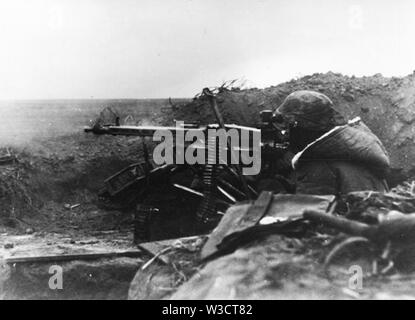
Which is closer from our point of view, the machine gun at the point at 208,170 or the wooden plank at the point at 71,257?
the wooden plank at the point at 71,257

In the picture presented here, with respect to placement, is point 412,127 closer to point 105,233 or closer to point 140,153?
point 140,153

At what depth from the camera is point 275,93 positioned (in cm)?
1203

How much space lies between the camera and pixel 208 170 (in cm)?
721

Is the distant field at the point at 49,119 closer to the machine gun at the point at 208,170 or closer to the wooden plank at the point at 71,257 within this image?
the machine gun at the point at 208,170

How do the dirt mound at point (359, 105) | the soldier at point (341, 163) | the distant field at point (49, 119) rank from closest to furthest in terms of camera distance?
the soldier at point (341, 163) < the dirt mound at point (359, 105) < the distant field at point (49, 119)

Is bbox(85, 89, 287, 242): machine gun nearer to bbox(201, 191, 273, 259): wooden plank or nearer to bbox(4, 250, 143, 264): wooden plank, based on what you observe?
bbox(4, 250, 143, 264): wooden plank

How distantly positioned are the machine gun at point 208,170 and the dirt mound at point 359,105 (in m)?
3.37

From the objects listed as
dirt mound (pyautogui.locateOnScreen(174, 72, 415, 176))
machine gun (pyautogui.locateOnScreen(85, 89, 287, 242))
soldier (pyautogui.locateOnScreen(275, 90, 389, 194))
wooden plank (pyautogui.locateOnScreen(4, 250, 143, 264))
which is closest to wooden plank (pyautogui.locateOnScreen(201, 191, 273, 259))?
soldier (pyautogui.locateOnScreen(275, 90, 389, 194))

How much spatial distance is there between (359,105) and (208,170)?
6.07 meters

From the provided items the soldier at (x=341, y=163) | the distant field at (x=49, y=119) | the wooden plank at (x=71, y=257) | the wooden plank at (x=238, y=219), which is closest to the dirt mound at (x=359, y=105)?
the distant field at (x=49, y=119)

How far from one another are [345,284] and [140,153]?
7.94 metres

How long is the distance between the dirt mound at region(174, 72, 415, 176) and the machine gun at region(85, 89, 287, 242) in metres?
3.37

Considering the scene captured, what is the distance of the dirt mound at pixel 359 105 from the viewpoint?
11133mm

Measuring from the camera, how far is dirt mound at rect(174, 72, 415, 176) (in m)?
11.1
